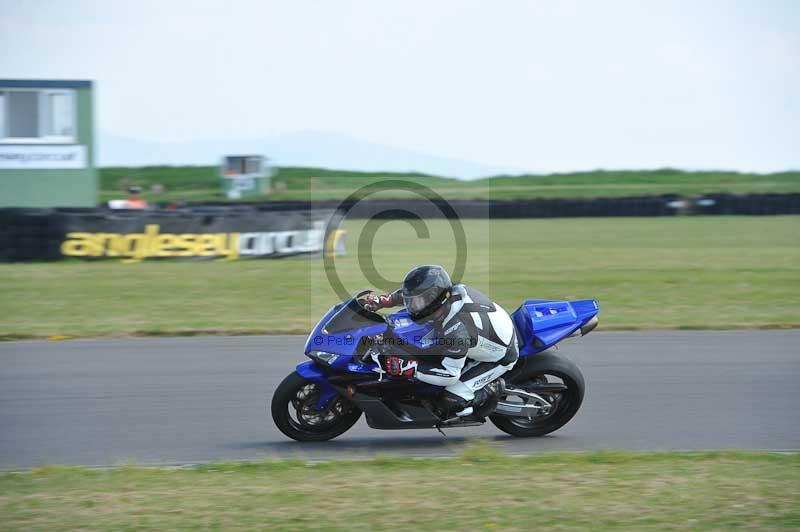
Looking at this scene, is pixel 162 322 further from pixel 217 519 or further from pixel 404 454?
pixel 217 519

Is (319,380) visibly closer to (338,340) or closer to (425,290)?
(338,340)

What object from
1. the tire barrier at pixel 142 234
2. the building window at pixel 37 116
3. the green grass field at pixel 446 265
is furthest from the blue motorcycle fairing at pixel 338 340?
the building window at pixel 37 116

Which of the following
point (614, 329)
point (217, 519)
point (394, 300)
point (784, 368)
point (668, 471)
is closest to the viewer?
point (217, 519)

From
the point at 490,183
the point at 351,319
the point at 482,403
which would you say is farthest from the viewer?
the point at 490,183

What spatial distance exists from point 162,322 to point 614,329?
5.98 m

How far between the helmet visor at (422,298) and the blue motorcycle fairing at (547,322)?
0.80 metres

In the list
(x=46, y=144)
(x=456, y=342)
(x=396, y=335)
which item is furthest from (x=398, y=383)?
(x=46, y=144)

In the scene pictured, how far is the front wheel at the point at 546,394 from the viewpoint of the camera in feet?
22.2

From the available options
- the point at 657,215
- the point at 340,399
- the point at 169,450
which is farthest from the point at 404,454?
the point at 657,215

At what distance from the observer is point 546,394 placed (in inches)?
270

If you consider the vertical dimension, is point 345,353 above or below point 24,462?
above

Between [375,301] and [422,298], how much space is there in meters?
0.36

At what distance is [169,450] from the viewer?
21.1ft

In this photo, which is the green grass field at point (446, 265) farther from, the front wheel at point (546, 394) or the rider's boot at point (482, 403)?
the rider's boot at point (482, 403)
